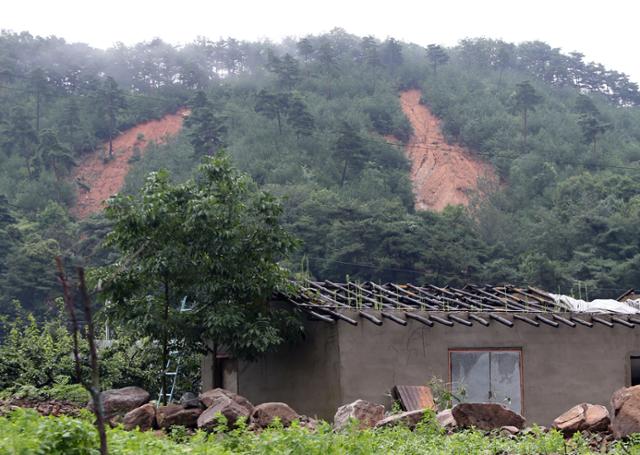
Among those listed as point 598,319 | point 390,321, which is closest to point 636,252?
point 598,319

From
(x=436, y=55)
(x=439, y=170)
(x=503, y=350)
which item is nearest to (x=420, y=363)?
(x=503, y=350)

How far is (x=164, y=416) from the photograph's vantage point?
13.0 m

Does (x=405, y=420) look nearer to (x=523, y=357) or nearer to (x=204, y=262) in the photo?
(x=204, y=262)

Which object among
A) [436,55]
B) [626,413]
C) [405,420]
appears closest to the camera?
[626,413]

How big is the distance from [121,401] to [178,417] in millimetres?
1547

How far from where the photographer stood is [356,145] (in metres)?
63.8

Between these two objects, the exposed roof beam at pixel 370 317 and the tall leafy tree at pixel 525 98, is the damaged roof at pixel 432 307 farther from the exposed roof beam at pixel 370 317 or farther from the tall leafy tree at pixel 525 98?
the tall leafy tree at pixel 525 98

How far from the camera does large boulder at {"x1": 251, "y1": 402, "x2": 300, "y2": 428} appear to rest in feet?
40.7

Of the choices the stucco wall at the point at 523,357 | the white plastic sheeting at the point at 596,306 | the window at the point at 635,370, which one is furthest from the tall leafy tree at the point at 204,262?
the window at the point at 635,370

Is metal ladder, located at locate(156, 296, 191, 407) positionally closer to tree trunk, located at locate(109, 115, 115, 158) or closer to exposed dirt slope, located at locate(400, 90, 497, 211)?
exposed dirt slope, located at locate(400, 90, 497, 211)

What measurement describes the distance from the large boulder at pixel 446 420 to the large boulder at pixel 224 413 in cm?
261

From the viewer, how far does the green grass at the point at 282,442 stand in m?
7.72

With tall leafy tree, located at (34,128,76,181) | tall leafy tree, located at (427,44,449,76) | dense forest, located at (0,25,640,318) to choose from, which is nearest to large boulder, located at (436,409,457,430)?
dense forest, located at (0,25,640,318)

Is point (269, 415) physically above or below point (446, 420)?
above
